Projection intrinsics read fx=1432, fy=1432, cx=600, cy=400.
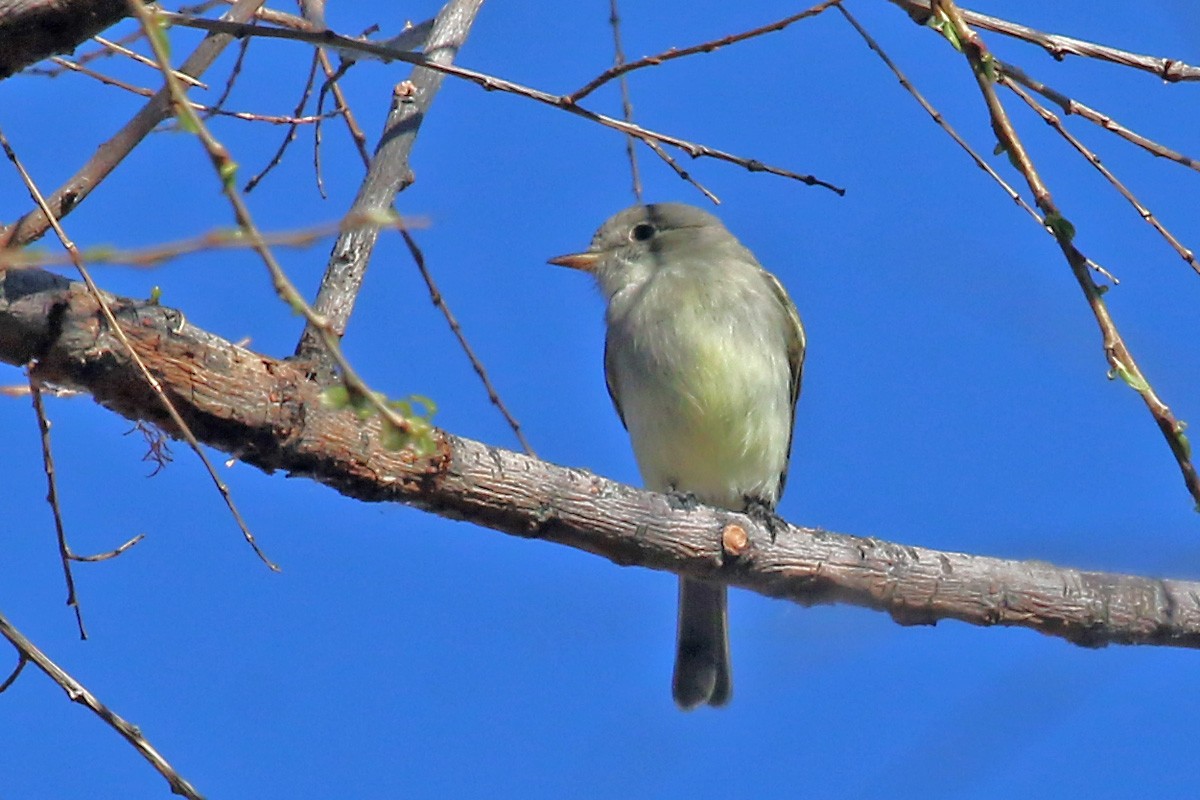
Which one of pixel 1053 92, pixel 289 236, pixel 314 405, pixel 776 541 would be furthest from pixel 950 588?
pixel 289 236

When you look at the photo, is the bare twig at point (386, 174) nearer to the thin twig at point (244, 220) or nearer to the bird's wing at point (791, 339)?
the thin twig at point (244, 220)

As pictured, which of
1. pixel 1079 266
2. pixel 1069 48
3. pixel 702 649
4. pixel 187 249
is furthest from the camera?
pixel 702 649

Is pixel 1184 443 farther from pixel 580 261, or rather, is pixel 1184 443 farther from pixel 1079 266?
pixel 580 261

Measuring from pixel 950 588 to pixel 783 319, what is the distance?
2.44 metres

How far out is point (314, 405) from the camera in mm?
2844

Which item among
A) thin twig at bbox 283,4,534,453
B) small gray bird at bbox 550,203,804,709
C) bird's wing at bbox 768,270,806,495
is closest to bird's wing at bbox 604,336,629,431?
small gray bird at bbox 550,203,804,709

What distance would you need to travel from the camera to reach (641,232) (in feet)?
20.8

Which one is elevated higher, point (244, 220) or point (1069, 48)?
point (1069, 48)

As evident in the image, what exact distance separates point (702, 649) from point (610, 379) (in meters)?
1.20

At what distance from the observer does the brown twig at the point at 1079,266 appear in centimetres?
214

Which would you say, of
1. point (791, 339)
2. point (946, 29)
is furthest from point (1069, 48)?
point (791, 339)

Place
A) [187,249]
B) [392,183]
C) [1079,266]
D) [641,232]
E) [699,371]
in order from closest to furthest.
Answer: [187,249] < [1079,266] < [392,183] < [699,371] < [641,232]

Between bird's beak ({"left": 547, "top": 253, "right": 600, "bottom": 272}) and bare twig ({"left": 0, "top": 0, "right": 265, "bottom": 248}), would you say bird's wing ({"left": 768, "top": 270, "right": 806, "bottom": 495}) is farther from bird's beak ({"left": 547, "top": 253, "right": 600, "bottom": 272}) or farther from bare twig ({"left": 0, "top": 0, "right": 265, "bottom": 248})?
bare twig ({"left": 0, "top": 0, "right": 265, "bottom": 248})

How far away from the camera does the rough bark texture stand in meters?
2.45
